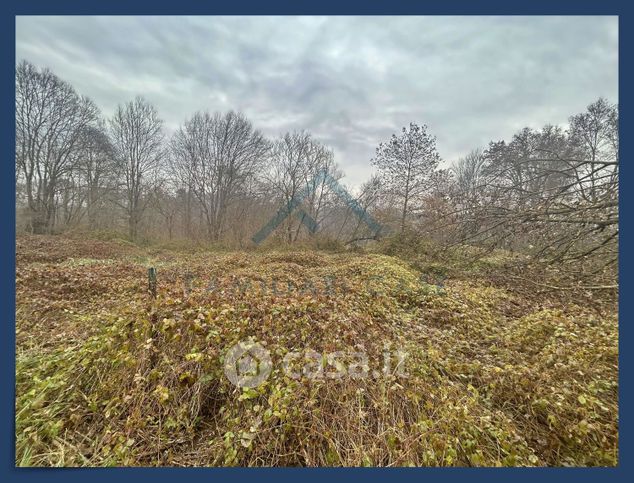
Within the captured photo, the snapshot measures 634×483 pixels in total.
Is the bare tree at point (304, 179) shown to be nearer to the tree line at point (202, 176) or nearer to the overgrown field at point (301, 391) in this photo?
the tree line at point (202, 176)

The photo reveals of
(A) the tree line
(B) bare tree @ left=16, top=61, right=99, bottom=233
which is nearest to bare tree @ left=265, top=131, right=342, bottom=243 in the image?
(A) the tree line

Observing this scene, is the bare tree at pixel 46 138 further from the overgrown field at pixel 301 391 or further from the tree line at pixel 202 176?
the overgrown field at pixel 301 391

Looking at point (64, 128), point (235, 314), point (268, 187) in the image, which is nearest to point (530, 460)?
point (235, 314)

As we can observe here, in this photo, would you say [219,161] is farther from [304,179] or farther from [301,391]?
[301,391]

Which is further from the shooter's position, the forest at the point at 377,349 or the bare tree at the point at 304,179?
the bare tree at the point at 304,179

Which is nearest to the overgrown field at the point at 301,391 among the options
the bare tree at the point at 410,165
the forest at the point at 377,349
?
the forest at the point at 377,349

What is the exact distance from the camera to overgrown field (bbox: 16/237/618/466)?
74.2 inches

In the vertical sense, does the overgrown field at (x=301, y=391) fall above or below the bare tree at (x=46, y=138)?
below

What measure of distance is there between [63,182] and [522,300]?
1000 inches

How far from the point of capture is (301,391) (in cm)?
218

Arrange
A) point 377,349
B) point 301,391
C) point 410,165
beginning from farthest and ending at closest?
point 410,165, point 377,349, point 301,391

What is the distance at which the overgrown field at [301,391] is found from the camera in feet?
6.18

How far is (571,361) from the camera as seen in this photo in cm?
255

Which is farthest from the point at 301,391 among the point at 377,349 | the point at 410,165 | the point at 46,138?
the point at 46,138
